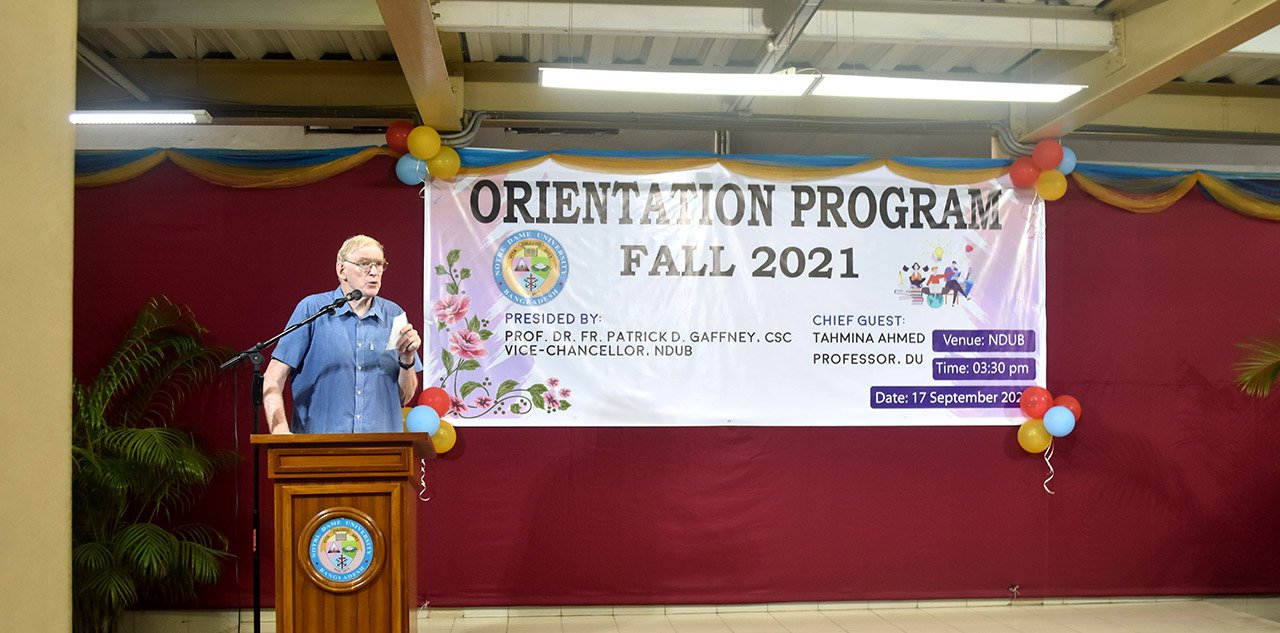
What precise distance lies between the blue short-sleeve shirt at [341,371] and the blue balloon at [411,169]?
2.09 meters

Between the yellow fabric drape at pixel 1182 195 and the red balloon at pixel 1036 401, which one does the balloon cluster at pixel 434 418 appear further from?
the yellow fabric drape at pixel 1182 195

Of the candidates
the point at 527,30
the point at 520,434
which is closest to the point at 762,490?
the point at 520,434

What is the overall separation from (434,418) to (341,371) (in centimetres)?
187

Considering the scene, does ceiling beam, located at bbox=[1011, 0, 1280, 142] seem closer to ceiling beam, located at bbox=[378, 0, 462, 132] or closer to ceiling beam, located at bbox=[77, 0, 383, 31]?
ceiling beam, located at bbox=[378, 0, 462, 132]

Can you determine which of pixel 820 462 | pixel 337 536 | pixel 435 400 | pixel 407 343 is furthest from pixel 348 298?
pixel 820 462

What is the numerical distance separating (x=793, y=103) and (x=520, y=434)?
2514 millimetres

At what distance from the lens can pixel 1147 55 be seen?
214 inches

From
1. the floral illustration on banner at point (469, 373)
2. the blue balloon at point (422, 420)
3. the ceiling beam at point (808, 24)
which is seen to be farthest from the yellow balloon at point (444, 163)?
the blue balloon at point (422, 420)

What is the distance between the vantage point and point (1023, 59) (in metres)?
6.52

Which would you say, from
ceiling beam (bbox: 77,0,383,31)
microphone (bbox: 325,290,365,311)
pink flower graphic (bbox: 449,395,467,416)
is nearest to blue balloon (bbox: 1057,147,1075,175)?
pink flower graphic (bbox: 449,395,467,416)

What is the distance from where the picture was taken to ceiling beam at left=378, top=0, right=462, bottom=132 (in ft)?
14.9

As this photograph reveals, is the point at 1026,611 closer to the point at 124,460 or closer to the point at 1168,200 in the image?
the point at 1168,200

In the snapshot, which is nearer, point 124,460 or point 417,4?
point 417,4

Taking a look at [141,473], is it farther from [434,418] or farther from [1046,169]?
[1046,169]
